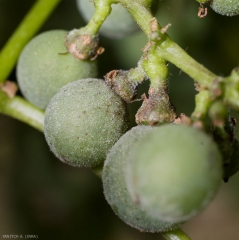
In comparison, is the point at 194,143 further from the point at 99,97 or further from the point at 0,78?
the point at 0,78

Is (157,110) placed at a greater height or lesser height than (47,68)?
greater

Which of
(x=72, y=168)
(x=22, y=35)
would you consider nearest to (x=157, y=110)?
(x=22, y=35)

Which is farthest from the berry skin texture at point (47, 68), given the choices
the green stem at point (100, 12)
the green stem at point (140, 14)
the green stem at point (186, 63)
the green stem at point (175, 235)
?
the green stem at point (175, 235)

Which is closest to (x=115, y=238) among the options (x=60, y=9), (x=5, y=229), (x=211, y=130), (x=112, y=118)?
(x=5, y=229)

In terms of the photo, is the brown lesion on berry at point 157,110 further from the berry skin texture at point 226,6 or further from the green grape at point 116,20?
the green grape at point 116,20

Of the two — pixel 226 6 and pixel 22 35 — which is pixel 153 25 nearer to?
pixel 226 6
